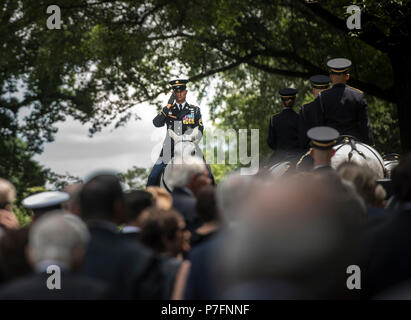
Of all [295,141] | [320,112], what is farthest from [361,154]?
[295,141]

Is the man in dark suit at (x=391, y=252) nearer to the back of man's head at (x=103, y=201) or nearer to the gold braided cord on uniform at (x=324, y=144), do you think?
the back of man's head at (x=103, y=201)

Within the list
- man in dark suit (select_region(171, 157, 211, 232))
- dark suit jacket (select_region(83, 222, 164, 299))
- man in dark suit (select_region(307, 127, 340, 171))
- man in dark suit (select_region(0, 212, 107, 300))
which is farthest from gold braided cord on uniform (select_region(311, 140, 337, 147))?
man in dark suit (select_region(0, 212, 107, 300))

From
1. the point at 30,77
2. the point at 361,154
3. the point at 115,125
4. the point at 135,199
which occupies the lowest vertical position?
the point at 135,199

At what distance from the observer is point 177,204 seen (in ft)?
18.9

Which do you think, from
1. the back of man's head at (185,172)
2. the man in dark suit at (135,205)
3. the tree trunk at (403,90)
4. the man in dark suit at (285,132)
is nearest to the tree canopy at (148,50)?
the tree trunk at (403,90)

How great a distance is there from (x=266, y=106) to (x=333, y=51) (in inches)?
207

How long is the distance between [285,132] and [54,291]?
24.8ft

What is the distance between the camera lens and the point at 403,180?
11.8 feet

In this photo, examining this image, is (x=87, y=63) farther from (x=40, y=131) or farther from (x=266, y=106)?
(x=266, y=106)

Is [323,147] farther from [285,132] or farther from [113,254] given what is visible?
[113,254]

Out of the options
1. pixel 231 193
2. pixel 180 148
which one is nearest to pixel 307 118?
pixel 180 148

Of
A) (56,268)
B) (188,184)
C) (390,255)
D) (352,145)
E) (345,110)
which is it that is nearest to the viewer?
(56,268)

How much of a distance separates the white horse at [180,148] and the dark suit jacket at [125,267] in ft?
17.4

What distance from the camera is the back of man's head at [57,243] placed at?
3.05m
